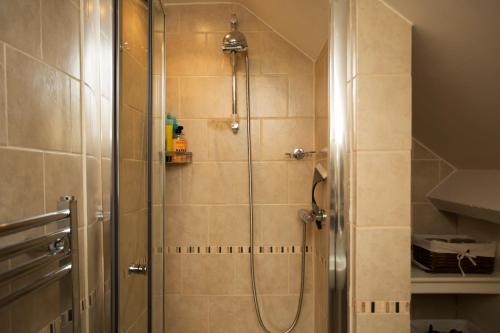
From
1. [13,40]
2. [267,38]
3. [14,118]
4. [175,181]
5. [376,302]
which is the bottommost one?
[376,302]

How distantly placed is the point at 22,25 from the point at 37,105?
0.15 metres

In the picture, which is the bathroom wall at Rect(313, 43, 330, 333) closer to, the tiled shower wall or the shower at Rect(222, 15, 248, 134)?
the tiled shower wall

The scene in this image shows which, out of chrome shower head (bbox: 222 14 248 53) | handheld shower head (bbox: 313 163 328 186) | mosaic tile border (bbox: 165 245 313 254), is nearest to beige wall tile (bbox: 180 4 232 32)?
chrome shower head (bbox: 222 14 248 53)

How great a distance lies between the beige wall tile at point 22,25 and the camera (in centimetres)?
51

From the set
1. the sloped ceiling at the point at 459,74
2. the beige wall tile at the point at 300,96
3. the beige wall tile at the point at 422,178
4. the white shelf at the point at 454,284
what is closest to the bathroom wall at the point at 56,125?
the sloped ceiling at the point at 459,74

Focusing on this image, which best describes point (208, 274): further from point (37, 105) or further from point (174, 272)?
point (37, 105)

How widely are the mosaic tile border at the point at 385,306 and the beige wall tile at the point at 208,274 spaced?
0.88 meters

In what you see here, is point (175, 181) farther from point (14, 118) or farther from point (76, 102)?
point (14, 118)

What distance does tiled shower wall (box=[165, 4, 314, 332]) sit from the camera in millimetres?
1657

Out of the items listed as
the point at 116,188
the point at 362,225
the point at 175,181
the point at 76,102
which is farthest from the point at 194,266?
the point at 76,102

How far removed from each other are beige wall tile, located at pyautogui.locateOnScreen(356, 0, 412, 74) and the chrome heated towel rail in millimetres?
968

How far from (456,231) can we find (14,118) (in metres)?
1.92

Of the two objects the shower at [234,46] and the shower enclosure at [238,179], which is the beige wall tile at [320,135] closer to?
the shower enclosure at [238,179]

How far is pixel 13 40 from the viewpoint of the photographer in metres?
0.54
